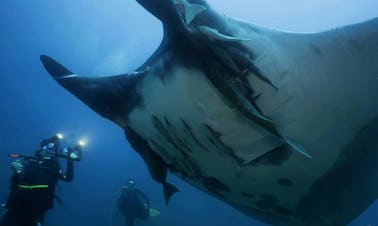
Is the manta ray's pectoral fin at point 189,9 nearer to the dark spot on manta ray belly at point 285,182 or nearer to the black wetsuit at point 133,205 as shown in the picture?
the dark spot on manta ray belly at point 285,182

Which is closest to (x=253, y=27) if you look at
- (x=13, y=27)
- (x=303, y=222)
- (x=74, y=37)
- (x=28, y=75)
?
(x=303, y=222)

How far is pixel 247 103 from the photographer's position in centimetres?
257

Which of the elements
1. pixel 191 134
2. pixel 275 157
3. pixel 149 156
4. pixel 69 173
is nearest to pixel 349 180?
pixel 275 157

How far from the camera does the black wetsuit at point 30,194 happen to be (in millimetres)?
6355

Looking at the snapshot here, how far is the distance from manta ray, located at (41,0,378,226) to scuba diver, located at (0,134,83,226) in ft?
13.0

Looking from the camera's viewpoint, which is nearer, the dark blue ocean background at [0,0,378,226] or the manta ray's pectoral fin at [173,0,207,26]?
the manta ray's pectoral fin at [173,0,207,26]

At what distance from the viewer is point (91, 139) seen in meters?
60.6

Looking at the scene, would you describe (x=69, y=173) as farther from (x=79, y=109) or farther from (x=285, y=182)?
(x=79, y=109)

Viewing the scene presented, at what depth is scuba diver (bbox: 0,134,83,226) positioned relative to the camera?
6.37m

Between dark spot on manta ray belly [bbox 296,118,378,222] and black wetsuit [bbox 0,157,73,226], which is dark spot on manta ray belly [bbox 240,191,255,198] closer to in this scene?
dark spot on manta ray belly [bbox 296,118,378,222]

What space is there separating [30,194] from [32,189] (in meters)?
0.09

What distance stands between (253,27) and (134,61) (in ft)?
97.5

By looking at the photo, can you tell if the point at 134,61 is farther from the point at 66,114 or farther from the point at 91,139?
the point at 91,139

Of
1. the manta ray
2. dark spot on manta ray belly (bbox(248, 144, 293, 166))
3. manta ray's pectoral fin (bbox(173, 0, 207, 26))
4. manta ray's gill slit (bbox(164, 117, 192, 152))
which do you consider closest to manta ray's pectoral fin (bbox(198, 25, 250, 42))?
the manta ray
